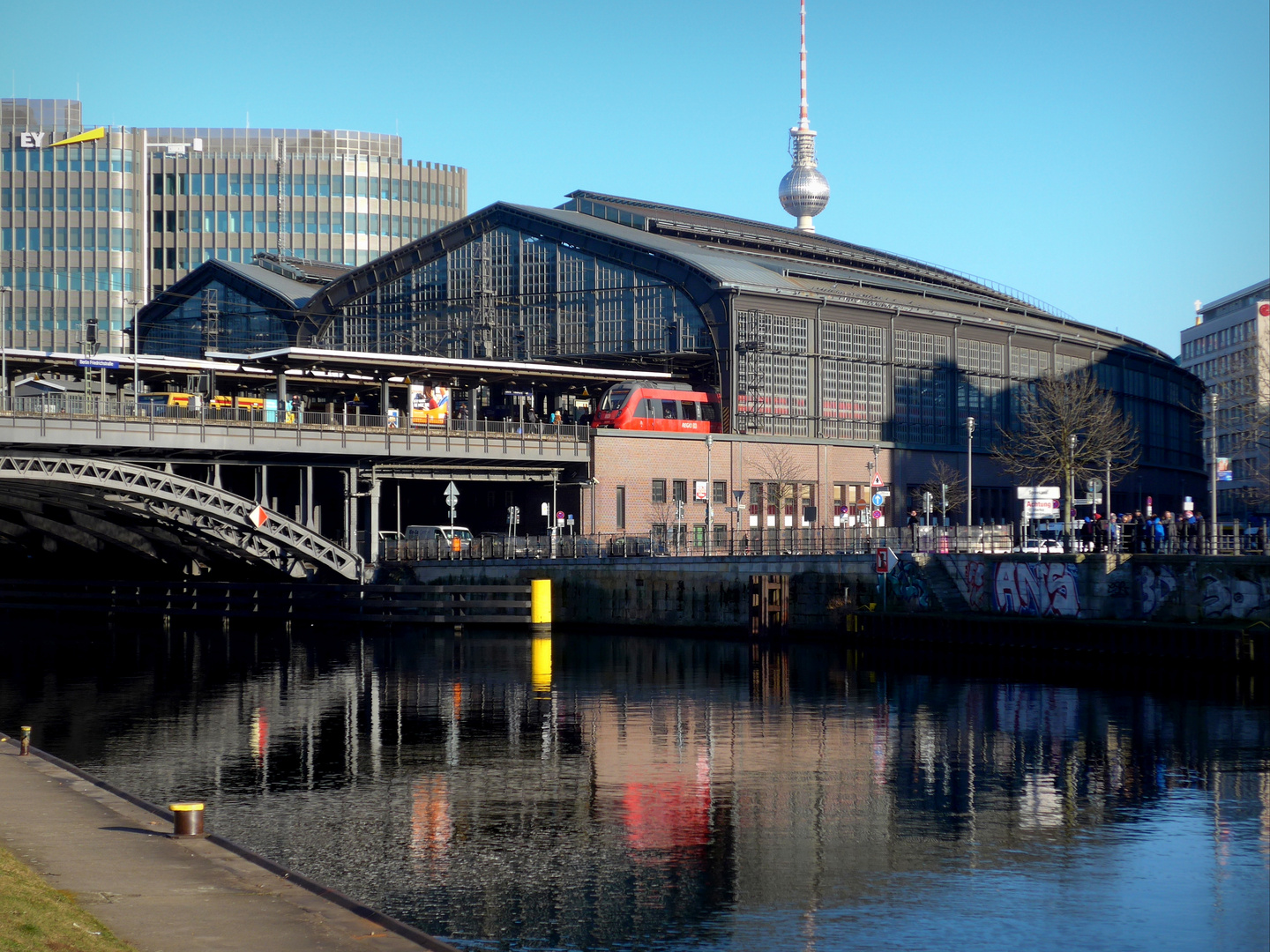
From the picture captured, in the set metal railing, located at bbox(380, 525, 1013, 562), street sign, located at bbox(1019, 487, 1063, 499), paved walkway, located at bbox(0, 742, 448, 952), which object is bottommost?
paved walkway, located at bbox(0, 742, 448, 952)

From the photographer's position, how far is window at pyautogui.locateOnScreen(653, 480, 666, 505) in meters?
104

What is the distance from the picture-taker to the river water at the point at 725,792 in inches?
923

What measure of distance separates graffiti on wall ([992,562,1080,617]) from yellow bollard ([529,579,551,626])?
25.5m

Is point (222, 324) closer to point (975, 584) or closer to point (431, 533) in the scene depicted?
point (431, 533)

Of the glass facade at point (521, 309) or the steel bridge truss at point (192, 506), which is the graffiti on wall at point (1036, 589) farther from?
the glass facade at point (521, 309)

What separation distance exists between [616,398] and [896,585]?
115 ft

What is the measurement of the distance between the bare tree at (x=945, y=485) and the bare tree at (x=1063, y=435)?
3623 mm

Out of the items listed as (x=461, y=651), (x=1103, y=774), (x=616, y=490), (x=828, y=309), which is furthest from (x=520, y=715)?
(x=828, y=309)

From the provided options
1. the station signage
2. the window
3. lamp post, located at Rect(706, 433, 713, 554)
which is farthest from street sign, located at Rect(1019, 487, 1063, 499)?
the station signage

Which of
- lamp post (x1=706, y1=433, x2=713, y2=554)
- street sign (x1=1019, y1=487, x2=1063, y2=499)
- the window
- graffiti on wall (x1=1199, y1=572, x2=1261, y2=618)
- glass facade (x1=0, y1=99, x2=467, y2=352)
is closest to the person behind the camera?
graffiti on wall (x1=1199, y1=572, x2=1261, y2=618)

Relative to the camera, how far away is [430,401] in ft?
327

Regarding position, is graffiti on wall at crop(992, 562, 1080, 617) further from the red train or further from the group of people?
the red train

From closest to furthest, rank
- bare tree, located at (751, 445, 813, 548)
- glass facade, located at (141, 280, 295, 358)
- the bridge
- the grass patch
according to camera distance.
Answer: the grass patch
the bridge
bare tree, located at (751, 445, 813, 548)
glass facade, located at (141, 280, 295, 358)

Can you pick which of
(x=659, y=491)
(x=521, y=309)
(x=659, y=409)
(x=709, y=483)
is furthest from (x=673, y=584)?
(x=521, y=309)
